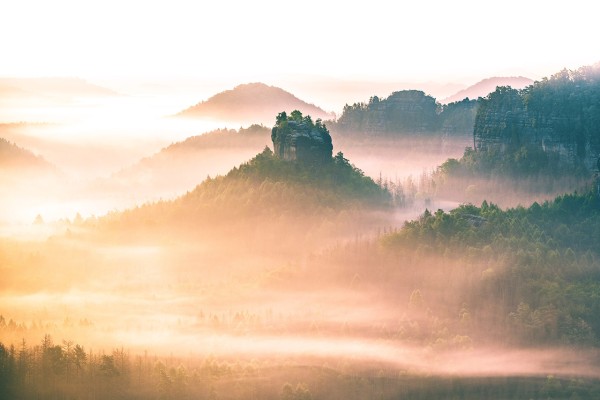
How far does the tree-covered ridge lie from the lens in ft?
579

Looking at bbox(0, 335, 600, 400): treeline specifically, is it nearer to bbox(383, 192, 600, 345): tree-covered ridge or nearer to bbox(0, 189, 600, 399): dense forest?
bbox(0, 189, 600, 399): dense forest

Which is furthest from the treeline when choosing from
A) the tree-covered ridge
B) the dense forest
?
the tree-covered ridge

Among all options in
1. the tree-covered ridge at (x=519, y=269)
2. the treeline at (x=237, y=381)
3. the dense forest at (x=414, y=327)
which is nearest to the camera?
the treeline at (x=237, y=381)

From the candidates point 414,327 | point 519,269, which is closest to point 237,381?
point 414,327

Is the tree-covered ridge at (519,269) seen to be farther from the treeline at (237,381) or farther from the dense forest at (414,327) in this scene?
the treeline at (237,381)

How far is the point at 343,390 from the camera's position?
16562 centimetres

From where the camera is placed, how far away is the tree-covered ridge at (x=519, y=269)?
176 m

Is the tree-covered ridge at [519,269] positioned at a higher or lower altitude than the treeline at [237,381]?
higher

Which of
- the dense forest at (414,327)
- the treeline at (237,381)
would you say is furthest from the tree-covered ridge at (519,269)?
the treeline at (237,381)

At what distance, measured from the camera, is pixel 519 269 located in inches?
7190

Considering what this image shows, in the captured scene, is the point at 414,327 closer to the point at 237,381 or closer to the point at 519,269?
the point at 519,269

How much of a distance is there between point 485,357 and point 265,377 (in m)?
26.6

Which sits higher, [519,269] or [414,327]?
[519,269]

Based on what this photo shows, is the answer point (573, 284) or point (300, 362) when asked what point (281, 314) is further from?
point (573, 284)
